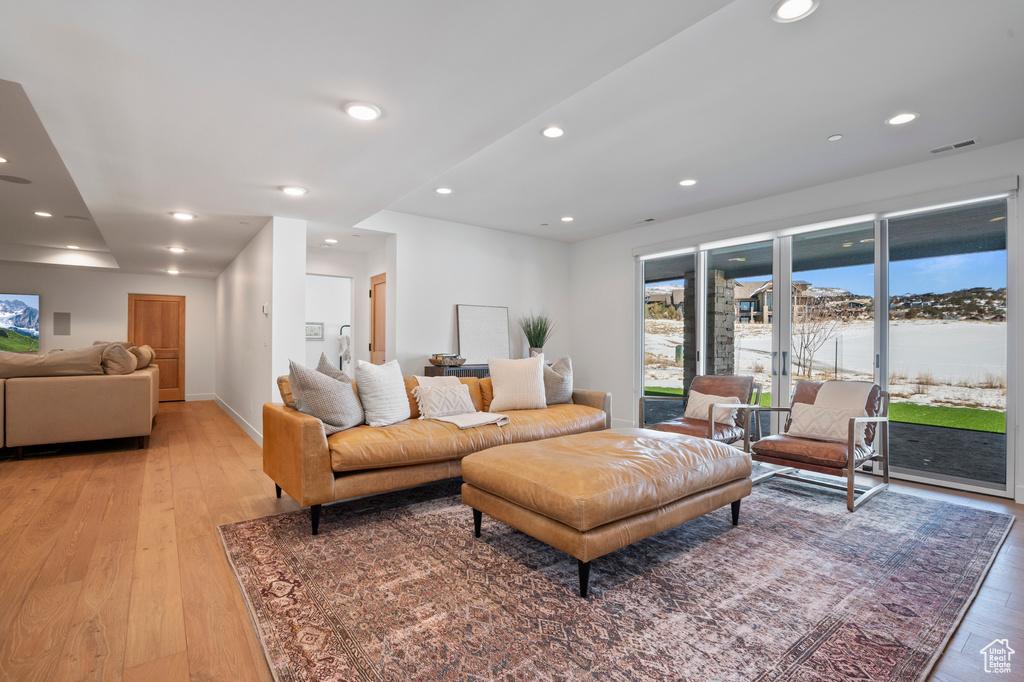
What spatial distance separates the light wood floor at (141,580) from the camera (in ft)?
5.40

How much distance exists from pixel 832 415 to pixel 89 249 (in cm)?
1026

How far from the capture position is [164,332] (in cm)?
891

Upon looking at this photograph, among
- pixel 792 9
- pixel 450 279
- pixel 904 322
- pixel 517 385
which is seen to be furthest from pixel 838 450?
pixel 450 279

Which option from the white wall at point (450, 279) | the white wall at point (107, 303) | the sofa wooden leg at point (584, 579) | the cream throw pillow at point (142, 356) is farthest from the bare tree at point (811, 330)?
the white wall at point (107, 303)

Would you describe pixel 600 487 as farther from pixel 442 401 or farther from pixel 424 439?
pixel 442 401

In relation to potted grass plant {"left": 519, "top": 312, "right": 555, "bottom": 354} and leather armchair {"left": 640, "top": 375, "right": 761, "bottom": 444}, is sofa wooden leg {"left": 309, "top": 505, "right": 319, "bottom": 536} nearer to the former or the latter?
leather armchair {"left": 640, "top": 375, "right": 761, "bottom": 444}

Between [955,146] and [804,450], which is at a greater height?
[955,146]

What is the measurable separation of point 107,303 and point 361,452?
331 inches

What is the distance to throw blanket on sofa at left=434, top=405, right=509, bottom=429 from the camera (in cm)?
341

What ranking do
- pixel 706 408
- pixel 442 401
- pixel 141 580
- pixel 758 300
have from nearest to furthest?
pixel 141 580 < pixel 442 401 < pixel 706 408 < pixel 758 300

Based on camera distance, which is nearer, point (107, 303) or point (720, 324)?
point (720, 324)

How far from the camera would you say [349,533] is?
2.77 meters

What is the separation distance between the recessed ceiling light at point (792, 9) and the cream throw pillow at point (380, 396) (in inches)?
116

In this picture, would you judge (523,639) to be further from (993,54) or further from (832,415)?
(993,54)
